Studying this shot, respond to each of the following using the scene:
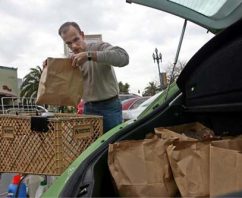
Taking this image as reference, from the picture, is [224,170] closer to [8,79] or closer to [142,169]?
[142,169]

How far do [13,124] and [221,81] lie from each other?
139 cm

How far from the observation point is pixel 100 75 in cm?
324

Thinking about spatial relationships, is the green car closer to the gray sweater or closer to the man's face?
the gray sweater

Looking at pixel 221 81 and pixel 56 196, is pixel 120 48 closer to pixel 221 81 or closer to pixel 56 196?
pixel 221 81

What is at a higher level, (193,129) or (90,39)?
(90,39)

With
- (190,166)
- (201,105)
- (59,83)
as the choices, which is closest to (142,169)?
(190,166)

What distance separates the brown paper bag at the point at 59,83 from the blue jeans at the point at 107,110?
55 cm

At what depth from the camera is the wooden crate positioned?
2426 mm

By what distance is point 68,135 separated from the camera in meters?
2.47

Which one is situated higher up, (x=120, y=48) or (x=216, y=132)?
(x=120, y=48)

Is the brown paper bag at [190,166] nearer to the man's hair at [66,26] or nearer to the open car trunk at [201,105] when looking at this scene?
the open car trunk at [201,105]

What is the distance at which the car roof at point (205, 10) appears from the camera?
83.0 inches

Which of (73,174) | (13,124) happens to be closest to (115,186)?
(73,174)

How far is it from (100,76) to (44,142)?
95cm
